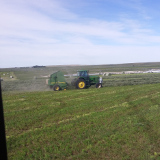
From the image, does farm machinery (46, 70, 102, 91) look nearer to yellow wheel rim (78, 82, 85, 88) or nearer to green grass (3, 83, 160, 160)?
yellow wheel rim (78, 82, 85, 88)

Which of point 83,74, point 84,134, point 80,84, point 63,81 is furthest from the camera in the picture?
point 83,74

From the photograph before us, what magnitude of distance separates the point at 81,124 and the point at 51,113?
89.9 inches

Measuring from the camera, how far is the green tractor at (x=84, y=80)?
17953 mm

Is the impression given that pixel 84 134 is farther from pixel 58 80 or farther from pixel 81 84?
pixel 58 80

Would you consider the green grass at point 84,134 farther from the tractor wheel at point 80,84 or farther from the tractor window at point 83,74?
the tractor window at point 83,74

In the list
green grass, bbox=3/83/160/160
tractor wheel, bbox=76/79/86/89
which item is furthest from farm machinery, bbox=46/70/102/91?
green grass, bbox=3/83/160/160

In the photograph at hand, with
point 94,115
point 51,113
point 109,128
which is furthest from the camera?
point 51,113

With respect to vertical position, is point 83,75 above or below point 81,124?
above

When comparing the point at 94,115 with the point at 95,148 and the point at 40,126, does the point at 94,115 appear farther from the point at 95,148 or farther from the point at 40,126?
the point at 95,148

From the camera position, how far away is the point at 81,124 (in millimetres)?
6996

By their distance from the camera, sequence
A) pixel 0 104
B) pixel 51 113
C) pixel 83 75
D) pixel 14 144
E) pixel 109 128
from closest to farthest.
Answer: pixel 0 104
pixel 14 144
pixel 109 128
pixel 51 113
pixel 83 75

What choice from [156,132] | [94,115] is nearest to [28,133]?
[94,115]

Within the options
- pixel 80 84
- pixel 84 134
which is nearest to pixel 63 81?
pixel 80 84

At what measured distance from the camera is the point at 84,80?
18.1 m
